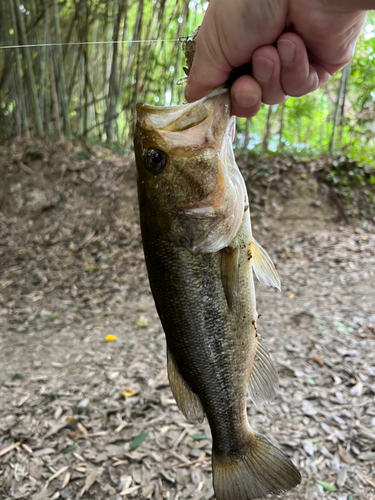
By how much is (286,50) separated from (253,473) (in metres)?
1.55

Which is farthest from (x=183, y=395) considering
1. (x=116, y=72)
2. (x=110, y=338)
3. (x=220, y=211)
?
(x=116, y=72)

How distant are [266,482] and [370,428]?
1.50 metres

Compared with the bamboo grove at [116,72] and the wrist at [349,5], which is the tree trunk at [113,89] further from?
the wrist at [349,5]

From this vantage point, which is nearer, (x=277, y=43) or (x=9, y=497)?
(x=277, y=43)

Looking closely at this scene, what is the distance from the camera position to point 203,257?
1.23 meters

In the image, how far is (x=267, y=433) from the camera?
2438mm

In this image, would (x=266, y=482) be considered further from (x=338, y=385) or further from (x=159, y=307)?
(x=338, y=385)

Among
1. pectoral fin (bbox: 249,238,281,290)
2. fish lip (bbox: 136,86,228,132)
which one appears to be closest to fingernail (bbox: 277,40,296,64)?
fish lip (bbox: 136,86,228,132)

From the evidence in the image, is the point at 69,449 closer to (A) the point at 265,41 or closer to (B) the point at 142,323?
(B) the point at 142,323

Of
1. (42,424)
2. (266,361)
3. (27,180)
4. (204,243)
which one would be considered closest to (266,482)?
(266,361)

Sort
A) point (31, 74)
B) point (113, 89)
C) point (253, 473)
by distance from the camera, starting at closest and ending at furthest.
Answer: point (253, 473) < point (31, 74) < point (113, 89)

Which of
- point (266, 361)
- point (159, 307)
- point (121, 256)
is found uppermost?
point (159, 307)

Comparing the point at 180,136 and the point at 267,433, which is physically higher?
the point at 180,136

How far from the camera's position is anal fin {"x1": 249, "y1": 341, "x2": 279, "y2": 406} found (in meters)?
1.41
